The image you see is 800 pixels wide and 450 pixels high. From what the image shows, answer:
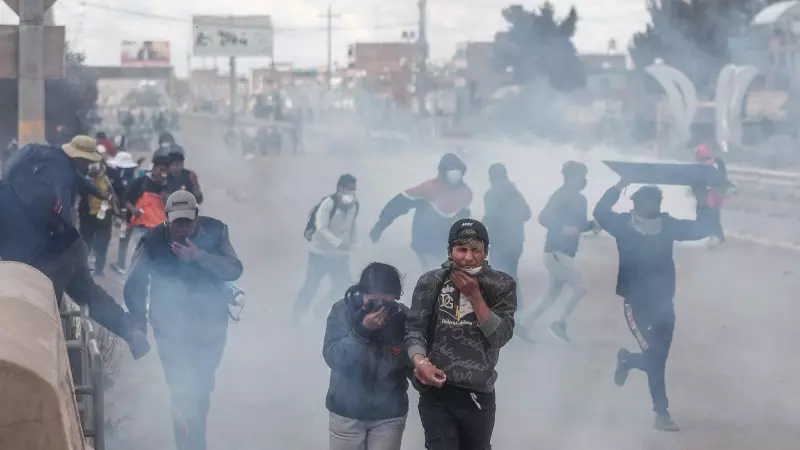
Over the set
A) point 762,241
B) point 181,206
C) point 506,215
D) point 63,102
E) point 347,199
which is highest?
point 63,102

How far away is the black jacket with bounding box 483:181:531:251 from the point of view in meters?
8.89

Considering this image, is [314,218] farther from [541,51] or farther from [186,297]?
[541,51]

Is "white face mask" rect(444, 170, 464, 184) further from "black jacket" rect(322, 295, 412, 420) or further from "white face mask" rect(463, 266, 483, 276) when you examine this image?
"white face mask" rect(463, 266, 483, 276)

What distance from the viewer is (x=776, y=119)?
1530 centimetres

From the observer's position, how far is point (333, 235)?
8.68 meters

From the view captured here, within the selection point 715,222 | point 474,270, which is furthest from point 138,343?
point 715,222

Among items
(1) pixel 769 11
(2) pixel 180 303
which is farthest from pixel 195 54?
(2) pixel 180 303

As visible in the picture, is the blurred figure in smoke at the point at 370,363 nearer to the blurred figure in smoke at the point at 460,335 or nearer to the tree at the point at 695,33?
the blurred figure in smoke at the point at 460,335

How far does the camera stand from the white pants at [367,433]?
432 centimetres

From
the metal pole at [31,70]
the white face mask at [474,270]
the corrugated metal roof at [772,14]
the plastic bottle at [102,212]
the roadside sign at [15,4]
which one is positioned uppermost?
the corrugated metal roof at [772,14]

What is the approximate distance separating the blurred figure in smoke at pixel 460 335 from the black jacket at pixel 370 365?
17cm

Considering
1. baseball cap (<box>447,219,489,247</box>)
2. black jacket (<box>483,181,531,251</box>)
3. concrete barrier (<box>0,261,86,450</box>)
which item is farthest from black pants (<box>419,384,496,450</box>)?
black jacket (<box>483,181,531,251</box>)

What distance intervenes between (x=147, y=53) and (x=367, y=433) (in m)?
74.3

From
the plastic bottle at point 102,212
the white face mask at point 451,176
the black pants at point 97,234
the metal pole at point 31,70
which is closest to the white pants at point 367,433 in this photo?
the metal pole at point 31,70
